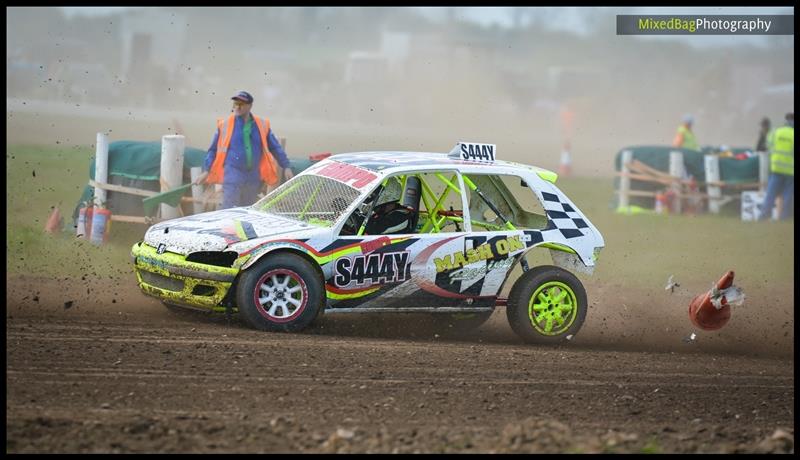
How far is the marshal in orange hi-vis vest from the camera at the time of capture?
521 inches

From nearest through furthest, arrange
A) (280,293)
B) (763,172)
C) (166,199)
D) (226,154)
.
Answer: (280,293) → (226,154) → (166,199) → (763,172)

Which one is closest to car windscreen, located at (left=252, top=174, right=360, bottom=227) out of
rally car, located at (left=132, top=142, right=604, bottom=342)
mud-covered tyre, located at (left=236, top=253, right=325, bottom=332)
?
rally car, located at (left=132, top=142, right=604, bottom=342)

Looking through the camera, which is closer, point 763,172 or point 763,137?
point 763,172

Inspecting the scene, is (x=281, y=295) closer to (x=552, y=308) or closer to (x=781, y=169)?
(x=552, y=308)

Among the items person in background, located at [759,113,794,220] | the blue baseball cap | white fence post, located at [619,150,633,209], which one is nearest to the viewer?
the blue baseball cap

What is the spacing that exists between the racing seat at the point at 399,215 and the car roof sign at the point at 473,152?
1.55ft

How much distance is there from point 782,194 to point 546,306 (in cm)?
1196

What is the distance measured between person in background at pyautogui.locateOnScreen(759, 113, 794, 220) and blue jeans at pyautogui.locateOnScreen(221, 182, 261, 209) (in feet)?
35.6

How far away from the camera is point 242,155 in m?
13.2

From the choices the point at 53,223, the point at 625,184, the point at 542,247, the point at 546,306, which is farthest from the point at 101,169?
the point at 625,184

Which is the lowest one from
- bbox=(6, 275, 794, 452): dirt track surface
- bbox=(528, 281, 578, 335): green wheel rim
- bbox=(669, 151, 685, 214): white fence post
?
bbox=(6, 275, 794, 452): dirt track surface

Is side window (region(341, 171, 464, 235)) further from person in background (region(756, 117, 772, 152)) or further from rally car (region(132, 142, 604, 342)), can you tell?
person in background (region(756, 117, 772, 152))

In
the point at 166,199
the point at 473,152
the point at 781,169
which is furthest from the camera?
the point at 781,169

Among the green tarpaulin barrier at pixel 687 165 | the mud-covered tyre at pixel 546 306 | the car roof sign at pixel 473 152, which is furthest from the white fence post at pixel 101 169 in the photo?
the green tarpaulin barrier at pixel 687 165
